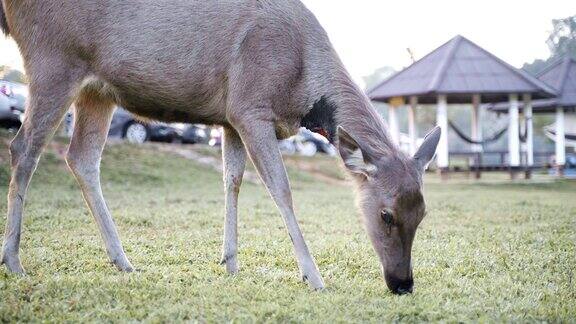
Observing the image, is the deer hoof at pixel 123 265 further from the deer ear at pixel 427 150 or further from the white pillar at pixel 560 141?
the white pillar at pixel 560 141

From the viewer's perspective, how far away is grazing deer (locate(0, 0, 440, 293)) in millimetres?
4707

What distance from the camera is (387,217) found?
14.5ft

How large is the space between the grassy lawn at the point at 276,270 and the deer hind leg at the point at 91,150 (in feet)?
1.37

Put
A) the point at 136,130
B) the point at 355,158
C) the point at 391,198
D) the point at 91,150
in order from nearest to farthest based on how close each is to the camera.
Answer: the point at 391,198 → the point at 355,158 → the point at 91,150 → the point at 136,130

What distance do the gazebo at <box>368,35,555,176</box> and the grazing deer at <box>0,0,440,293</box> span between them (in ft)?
54.9

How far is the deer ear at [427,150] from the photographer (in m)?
4.66

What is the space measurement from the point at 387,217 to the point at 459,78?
18.7 m

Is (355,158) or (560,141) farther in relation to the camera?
(560,141)

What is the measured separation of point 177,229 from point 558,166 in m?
21.9

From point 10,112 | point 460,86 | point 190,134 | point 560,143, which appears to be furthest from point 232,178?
point 560,143

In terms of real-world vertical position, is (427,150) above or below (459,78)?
below

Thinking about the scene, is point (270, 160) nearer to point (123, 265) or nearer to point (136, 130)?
point (123, 265)

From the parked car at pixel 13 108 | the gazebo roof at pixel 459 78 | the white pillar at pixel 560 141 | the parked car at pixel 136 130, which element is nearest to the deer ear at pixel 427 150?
the parked car at pixel 13 108

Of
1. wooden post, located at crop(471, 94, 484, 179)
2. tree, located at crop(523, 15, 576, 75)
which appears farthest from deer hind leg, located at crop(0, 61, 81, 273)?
wooden post, located at crop(471, 94, 484, 179)
